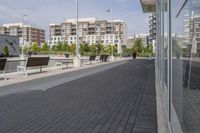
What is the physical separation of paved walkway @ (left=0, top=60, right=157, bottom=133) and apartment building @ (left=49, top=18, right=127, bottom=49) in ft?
367

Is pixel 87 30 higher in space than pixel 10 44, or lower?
higher

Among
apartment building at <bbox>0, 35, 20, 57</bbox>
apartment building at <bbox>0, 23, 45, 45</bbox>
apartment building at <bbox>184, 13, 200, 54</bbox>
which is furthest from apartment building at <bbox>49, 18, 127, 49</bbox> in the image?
apartment building at <bbox>184, 13, 200, 54</bbox>

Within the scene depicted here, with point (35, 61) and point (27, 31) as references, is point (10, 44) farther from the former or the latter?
point (27, 31)

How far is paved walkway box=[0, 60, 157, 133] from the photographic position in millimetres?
5224

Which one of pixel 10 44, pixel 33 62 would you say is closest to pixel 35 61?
pixel 33 62

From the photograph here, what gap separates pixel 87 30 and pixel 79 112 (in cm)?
12805

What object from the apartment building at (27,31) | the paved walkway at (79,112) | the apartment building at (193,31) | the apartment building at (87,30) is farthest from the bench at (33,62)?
the apartment building at (27,31)

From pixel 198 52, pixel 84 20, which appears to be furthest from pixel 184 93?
pixel 84 20

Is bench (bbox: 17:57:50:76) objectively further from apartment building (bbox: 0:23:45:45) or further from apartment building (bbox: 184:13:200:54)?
apartment building (bbox: 0:23:45:45)

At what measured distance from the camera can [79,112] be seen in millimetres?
6535

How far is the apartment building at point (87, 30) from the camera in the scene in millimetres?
127000

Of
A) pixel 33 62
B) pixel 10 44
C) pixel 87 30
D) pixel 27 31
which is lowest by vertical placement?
pixel 33 62

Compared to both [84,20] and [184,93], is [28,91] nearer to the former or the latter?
[184,93]

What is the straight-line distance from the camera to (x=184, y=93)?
3.26m
